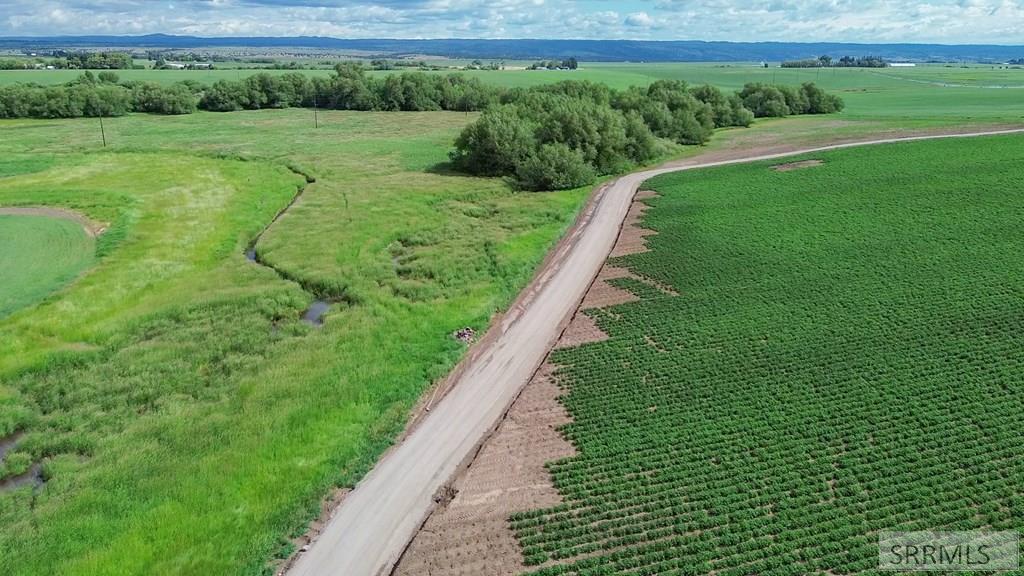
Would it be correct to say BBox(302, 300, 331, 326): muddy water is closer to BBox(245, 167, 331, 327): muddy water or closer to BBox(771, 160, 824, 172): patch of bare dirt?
BBox(245, 167, 331, 327): muddy water

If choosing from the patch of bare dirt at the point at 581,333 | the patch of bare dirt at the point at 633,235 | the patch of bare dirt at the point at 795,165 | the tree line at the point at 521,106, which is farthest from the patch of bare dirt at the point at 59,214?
the patch of bare dirt at the point at 795,165

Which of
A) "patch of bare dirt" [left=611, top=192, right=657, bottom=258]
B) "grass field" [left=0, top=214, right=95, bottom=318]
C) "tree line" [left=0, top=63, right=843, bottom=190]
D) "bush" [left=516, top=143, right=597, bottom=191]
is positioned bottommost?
"grass field" [left=0, top=214, right=95, bottom=318]

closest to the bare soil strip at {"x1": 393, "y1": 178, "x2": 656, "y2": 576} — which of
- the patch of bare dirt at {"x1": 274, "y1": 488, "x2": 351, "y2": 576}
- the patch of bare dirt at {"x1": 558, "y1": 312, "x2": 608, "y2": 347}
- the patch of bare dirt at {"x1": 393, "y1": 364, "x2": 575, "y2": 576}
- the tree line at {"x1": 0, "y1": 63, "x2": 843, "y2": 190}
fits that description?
the patch of bare dirt at {"x1": 393, "y1": 364, "x2": 575, "y2": 576}

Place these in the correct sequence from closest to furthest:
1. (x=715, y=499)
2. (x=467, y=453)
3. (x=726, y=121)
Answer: (x=715, y=499) < (x=467, y=453) < (x=726, y=121)

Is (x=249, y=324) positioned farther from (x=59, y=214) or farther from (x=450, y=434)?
(x=59, y=214)

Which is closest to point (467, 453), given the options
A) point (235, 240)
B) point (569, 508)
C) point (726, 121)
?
point (569, 508)

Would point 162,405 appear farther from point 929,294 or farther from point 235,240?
point 929,294
